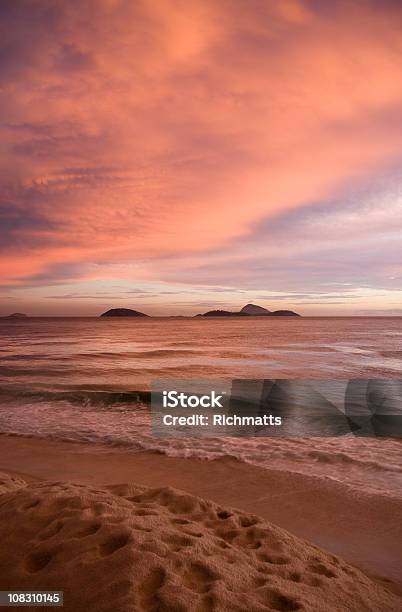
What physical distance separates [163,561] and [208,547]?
0.47 metres

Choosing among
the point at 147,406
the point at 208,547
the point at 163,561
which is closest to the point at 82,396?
the point at 147,406

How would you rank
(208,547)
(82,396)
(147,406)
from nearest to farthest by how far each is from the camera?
(208,547) < (147,406) < (82,396)

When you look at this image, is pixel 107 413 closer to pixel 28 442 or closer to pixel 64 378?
pixel 28 442

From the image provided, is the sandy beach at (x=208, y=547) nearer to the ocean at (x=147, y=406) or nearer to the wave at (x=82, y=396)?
the ocean at (x=147, y=406)

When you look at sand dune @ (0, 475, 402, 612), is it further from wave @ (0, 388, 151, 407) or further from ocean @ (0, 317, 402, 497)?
Answer: wave @ (0, 388, 151, 407)

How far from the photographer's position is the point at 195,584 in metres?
3.08

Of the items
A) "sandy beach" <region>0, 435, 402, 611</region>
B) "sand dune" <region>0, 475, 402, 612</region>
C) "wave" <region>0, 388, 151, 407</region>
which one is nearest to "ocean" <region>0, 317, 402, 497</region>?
"wave" <region>0, 388, 151, 407</region>

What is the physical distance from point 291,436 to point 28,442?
620 cm

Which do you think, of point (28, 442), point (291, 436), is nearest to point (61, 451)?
point (28, 442)

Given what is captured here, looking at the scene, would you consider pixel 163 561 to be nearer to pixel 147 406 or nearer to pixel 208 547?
pixel 208 547

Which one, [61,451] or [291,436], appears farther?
[291,436]

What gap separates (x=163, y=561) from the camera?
322 centimetres

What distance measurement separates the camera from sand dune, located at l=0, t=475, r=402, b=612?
293 centimetres

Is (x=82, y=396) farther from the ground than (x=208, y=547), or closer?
closer
